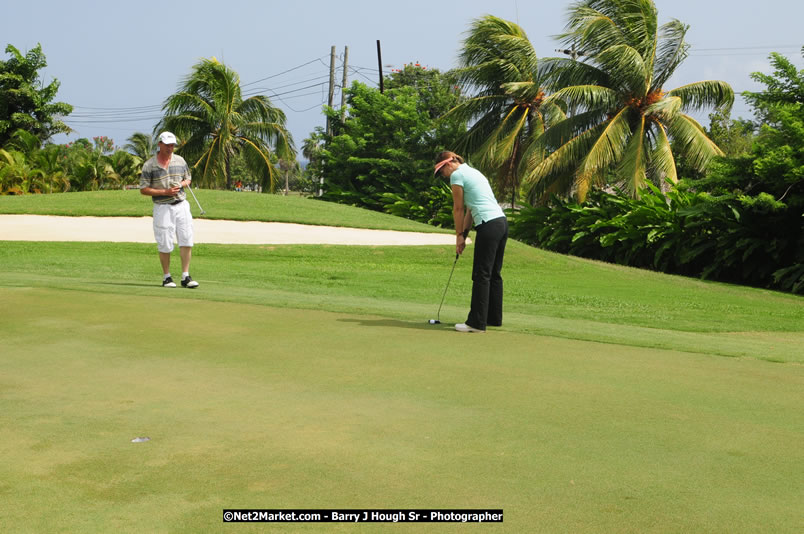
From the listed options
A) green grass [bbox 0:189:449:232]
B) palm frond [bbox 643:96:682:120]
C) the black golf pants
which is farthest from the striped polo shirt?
palm frond [bbox 643:96:682:120]

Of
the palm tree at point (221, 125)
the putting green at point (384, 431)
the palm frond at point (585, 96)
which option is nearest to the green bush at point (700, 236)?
the palm frond at point (585, 96)

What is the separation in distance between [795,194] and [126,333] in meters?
14.3

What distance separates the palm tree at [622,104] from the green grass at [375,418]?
1836 cm

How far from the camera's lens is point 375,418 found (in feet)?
13.5

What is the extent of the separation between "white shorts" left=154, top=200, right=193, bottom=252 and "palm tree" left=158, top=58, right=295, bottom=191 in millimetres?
29996

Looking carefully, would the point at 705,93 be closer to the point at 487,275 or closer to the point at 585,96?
the point at 585,96

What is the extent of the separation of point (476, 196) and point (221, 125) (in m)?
33.5

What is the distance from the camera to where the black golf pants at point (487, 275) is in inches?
296

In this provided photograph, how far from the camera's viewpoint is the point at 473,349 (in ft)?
20.5

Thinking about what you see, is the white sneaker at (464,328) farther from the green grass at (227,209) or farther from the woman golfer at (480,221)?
the green grass at (227,209)

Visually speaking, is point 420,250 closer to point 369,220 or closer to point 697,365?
point 369,220

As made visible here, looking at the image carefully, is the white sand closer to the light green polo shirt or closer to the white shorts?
the white shorts

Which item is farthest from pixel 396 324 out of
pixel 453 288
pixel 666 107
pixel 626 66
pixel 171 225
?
pixel 666 107

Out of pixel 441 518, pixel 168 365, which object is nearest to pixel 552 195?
pixel 168 365
